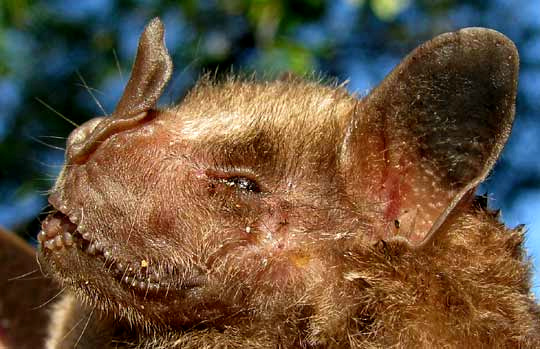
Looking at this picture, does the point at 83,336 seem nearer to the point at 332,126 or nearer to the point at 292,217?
the point at 292,217

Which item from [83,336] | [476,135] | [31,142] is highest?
[476,135]

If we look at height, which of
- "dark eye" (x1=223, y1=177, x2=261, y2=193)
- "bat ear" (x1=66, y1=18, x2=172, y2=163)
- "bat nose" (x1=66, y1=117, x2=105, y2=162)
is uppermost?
"bat ear" (x1=66, y1=18, x2=172, y2=163)

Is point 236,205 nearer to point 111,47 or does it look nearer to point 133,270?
point 133,270

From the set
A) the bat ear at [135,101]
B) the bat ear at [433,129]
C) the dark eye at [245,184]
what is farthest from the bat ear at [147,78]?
the bat ear at [433,129]

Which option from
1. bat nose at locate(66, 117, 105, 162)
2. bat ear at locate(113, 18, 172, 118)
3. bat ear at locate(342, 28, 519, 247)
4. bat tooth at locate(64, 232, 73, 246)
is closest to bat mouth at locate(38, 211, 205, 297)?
bat tooth at locate(64, 232, 73, 246)

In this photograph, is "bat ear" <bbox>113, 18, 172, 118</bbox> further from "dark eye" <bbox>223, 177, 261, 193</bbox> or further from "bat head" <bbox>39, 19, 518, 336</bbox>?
"dark eye" <bbox>223, 177, 261, 193</bbox>

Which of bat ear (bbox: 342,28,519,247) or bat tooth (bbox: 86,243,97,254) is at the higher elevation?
bat ear (bbox: 342,28,519,247)

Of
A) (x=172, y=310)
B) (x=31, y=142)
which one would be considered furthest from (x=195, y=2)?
(x=172, y=310)
